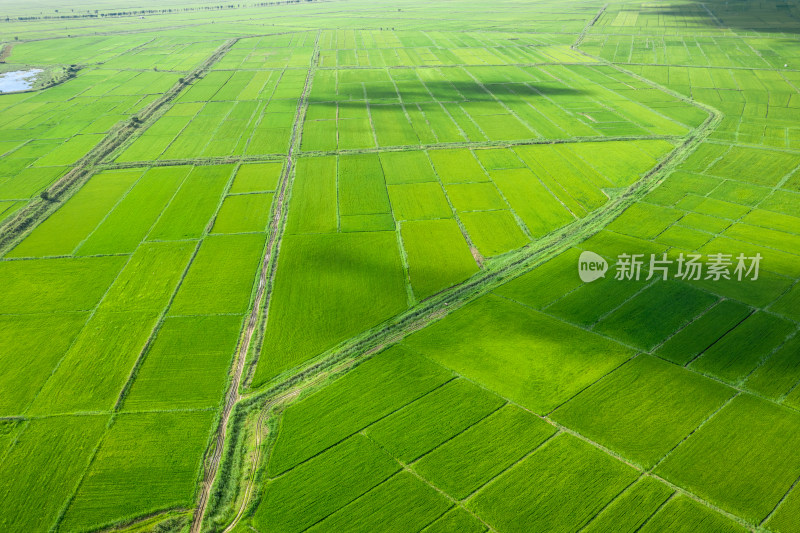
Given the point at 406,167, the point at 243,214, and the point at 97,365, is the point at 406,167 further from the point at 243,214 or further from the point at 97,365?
the point at 97,365

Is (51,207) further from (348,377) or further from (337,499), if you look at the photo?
(337,499)

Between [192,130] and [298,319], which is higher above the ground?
[192,130]

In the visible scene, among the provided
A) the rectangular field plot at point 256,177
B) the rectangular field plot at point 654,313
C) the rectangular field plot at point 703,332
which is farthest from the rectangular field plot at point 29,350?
the rectangular field plot at point 703,332

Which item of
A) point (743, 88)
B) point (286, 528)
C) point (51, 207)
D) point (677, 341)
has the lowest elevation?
point (286, 528)

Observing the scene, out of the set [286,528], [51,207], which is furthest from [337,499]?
[51,207]

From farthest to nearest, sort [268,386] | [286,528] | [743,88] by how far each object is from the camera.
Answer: [743,88]
[268,386]
[286,528]

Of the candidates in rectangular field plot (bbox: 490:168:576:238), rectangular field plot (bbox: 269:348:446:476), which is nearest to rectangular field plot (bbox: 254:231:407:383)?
rectangular field plot (bbox: 269:348:446:476)

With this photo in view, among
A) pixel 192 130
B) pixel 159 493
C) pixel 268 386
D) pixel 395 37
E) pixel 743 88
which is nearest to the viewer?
pixel 159 493

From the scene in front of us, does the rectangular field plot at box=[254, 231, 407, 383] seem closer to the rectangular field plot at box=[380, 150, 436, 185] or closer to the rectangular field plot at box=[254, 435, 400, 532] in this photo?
the rectangular field plot at box=[254, 435, 400, 532]

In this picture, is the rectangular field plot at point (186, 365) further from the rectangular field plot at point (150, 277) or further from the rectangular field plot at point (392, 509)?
the rectangular field plot at point (392, 509)
